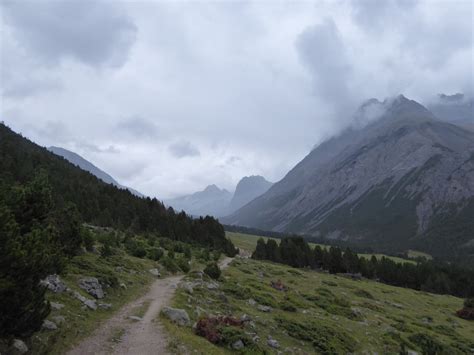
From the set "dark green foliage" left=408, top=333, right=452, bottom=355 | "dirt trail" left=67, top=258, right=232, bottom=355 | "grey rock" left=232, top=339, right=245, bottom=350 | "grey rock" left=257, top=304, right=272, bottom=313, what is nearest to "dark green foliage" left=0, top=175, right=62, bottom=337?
"dirt trail" left=67, top=258, right=232, bottom=355

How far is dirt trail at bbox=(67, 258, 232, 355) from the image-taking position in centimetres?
1698

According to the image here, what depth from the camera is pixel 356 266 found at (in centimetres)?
10588

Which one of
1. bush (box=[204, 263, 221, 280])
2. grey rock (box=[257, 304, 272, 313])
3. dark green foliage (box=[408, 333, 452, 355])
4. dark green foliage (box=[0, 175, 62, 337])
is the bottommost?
dark green foliage (box=[408, 333, 452, 355])

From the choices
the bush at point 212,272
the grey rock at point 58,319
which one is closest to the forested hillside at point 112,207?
the bush at point 212,272

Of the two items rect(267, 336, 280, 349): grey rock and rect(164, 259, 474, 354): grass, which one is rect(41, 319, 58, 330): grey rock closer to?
rect(164, 259, 474, 354): grass

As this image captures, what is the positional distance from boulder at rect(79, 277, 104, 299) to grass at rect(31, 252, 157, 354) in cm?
41

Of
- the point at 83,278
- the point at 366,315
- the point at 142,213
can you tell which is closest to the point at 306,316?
the point at 366,315

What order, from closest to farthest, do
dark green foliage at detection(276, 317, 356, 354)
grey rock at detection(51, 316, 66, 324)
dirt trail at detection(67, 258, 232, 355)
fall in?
1. dirt trail at detection(67, 258, 232, 355)
2. grey rock at detection(51, 316, 66, 324)
3. dark green foliage at detection(276, 317, 356, 354)

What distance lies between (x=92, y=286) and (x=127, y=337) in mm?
7863

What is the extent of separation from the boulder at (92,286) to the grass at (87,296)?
41 cm

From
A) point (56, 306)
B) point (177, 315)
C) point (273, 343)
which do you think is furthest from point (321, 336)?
point (56, 306)

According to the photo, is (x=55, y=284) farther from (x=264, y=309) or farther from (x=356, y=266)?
(x=356, y=266)

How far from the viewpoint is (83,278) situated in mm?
25844

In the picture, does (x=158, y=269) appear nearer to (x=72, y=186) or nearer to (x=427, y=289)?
(x=72, y=186)
